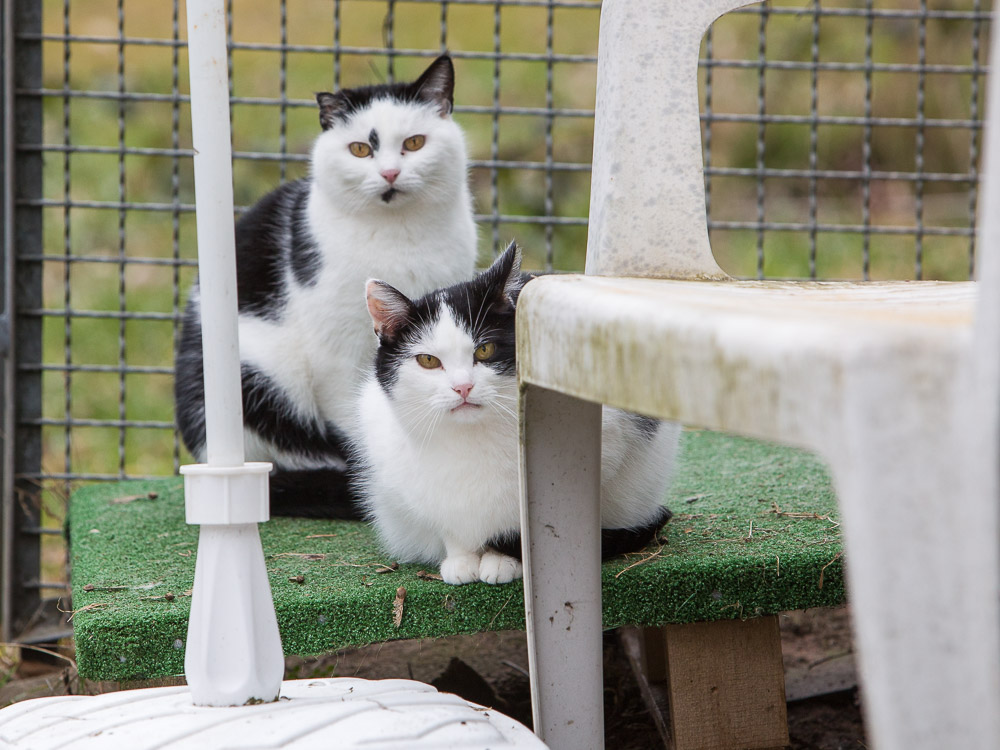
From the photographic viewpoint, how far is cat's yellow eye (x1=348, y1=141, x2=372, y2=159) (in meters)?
1.74

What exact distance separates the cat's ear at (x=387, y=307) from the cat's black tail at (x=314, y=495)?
16.4 inches

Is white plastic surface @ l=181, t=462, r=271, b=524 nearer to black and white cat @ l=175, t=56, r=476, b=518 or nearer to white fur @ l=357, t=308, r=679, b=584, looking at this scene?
white fur @ l=357, t=308, r=679, b=584

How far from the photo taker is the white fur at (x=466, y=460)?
124cm

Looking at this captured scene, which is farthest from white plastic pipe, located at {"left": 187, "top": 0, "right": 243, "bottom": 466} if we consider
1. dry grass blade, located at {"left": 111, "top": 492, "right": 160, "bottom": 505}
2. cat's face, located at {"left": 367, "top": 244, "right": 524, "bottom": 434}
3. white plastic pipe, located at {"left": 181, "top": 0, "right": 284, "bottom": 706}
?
dry grass blade, located at {"left": 111, "top": 492, "right": 160, "bottom": 505}

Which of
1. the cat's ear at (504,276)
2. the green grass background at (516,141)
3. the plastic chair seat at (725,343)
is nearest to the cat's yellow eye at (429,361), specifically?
the cat's ear at (504,276)

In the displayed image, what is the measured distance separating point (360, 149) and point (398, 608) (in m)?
0.86

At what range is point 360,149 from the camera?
68.6 inches

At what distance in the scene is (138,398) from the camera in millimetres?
3271

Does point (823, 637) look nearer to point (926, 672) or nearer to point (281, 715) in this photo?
point (281, 715)

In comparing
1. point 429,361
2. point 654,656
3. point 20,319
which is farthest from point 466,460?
point 20,319

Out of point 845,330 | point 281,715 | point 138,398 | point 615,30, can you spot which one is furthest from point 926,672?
point 138,398

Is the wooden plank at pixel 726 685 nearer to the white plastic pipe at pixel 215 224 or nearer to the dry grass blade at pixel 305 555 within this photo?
the dry grass blade at pixel 305 555

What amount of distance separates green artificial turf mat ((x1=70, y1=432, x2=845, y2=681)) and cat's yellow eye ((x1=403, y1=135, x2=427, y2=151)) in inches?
26.4

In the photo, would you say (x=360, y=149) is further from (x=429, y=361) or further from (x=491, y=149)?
(x=491, y=149)
